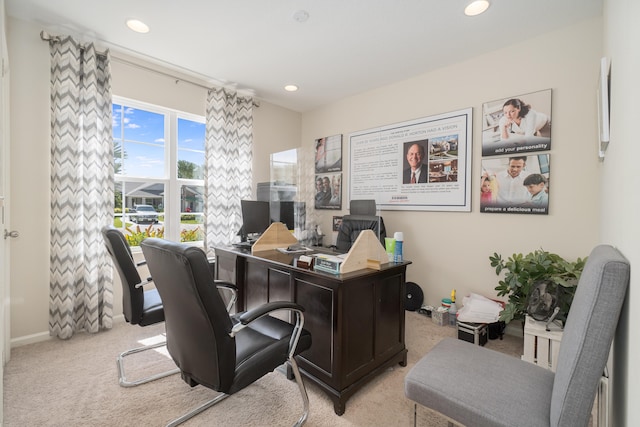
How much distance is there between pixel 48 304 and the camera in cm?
263

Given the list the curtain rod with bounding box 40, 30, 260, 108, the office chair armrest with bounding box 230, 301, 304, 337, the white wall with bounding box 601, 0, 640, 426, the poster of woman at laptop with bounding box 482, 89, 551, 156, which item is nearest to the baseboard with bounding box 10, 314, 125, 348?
the office chair armrest with bounding box 230, 301, 304, 337

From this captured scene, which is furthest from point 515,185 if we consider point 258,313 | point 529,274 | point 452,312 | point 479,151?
point 258,313

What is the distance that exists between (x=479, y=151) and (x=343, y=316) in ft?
7.59

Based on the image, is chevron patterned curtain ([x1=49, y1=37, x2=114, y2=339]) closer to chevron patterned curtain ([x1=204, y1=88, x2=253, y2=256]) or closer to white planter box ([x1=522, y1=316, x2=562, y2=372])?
chevron patterned curtain ([x1=204, y1=88, x2=253, y2=256])

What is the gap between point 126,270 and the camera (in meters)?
1.92

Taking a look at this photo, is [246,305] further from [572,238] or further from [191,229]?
[572,238]

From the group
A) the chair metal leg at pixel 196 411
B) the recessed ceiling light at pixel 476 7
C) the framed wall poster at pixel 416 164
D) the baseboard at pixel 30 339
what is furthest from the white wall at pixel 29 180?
the recessed ceiling light at pixel 476 7

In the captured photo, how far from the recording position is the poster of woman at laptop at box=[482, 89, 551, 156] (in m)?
2.58

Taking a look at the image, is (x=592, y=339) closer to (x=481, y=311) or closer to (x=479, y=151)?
(x=481, y=311)

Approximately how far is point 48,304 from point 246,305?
6.06ft

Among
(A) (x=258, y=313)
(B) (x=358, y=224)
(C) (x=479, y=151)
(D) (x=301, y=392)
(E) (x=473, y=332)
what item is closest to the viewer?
(A) (x=258, y=313)

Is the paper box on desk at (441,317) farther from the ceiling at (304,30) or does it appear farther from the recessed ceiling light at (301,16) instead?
the recessed ceiling light at (301,16)

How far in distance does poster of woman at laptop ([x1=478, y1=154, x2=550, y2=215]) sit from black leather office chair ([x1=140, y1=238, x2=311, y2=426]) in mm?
2346

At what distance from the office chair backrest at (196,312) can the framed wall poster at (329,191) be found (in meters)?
3.09
